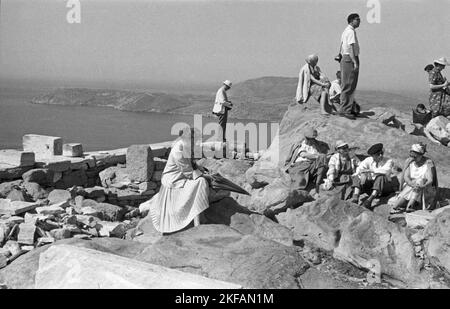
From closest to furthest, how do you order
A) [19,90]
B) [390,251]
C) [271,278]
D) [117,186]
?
1. [271,278]
2. [390,251]
3. [117,186]
4. [19,90]

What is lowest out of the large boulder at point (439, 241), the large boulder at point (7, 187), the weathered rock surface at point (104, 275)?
the large boulder at point (7, 187)

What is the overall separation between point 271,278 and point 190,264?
2.84 ft

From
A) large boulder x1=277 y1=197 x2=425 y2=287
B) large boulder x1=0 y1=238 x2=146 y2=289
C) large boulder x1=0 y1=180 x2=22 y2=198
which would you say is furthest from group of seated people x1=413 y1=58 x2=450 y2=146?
large boulder x1=0 y1=180 x2=22 y2=198

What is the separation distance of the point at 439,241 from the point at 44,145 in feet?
32.3

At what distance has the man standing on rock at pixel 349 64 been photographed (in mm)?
11062

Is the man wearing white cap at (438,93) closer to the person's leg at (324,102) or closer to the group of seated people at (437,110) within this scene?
the group of seated people at (437,110)

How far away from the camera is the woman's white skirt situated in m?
7.94

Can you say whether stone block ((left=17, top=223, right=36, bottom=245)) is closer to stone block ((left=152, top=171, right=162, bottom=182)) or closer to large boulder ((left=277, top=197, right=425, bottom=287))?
large boulder ((left=277, top=197, right=425, bottom=287))

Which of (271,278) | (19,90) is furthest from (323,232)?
(19,90)

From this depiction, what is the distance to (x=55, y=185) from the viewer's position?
42.0ft

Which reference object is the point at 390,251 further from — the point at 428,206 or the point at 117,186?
the point at 117,186

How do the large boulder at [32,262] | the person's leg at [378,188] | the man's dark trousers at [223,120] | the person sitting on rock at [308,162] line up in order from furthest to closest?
the man's dark trousers at [223,120]
the person sitting on rock at [308,162]
the person's leg at [378,188]
the large boulder at [32,262]

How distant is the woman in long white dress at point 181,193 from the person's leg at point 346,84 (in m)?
4.65

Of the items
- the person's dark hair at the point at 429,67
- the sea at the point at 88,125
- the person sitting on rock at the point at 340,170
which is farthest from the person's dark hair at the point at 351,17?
the sea at the point at 88,125
